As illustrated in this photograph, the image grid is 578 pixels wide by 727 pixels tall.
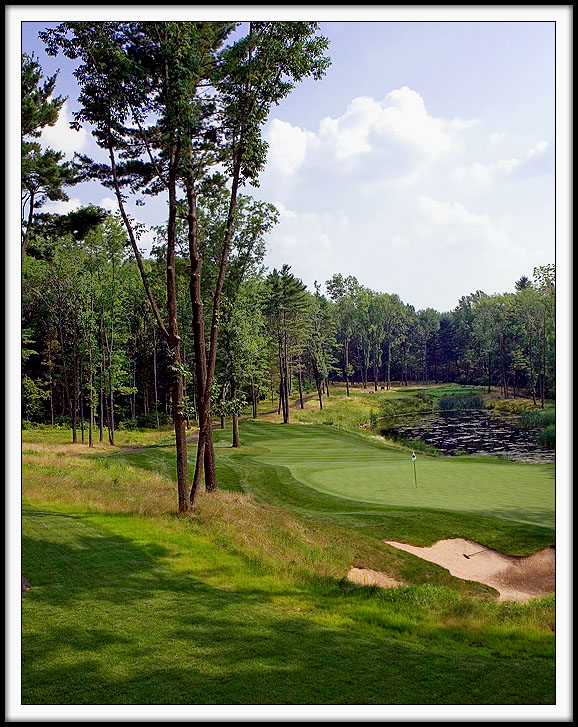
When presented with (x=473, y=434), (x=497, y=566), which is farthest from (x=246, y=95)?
(x=473, y=434)

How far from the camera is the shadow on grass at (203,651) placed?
4.15m

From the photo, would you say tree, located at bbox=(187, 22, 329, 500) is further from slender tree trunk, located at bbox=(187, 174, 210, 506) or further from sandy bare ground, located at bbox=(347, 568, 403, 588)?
sandy bare ground, located at bbox=(347, 568, 403, 588)

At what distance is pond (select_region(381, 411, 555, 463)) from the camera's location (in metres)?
12.1

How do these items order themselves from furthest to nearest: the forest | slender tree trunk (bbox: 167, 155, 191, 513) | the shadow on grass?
slender tree trunk (bbox: 167, 155, 191, 513) → the forest → the shadow on grass

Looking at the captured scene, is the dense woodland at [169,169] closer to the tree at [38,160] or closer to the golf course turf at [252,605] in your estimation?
the tree at [38,160]

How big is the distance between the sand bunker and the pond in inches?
62.4

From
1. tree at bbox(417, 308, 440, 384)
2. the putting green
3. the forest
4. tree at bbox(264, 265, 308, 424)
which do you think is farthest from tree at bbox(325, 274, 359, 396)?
the forest

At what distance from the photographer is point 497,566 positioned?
326 inches

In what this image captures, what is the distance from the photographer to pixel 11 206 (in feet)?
16.4

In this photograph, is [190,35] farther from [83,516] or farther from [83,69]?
[83,516]

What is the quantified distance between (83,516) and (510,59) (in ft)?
22.7

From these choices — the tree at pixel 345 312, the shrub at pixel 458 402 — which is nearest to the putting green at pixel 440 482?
the shrub at pixel 458 402

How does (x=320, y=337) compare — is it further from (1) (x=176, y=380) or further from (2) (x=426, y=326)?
(1) (x=176, y=380)

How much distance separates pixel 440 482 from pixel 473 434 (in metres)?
8.65
